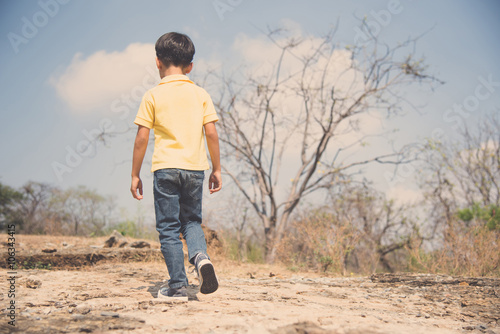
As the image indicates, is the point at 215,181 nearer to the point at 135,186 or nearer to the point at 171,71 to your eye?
the point at 135,186

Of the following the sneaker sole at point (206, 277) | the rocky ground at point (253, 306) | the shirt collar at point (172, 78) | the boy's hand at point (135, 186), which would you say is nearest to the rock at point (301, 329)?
the rocky ground at point (253, 306)

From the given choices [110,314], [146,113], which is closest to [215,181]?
[146,113]

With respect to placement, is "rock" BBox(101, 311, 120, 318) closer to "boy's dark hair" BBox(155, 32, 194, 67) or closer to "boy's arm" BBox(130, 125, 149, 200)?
"boy's arm" BBox(130, 125, 149, 200)

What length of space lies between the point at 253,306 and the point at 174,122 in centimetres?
141

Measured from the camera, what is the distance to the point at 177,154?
2.61 metres

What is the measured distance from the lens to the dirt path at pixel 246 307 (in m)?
1.94

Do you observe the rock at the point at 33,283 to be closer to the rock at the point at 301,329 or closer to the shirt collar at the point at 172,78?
the shirt collar at the point at 172,78

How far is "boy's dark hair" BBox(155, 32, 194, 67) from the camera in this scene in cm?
274

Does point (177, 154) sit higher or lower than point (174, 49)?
lower

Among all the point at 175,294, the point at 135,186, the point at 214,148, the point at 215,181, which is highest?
the point at 214,148

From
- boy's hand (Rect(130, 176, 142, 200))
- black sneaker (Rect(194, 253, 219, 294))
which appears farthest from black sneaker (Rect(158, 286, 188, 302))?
boy's hand (Rect(130, 176, 142, 200))

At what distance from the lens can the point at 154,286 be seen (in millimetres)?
3363

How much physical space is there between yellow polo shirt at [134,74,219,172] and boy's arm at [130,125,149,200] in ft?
0.20

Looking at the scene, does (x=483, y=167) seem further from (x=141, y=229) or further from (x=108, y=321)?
(x=108, y=321)
